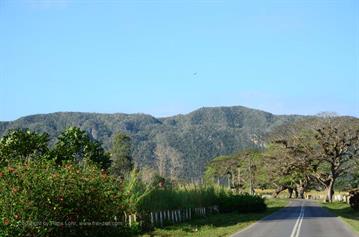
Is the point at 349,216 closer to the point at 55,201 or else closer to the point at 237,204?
the point at 237,204

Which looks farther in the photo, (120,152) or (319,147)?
(120,152)

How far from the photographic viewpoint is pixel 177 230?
90.7 ft

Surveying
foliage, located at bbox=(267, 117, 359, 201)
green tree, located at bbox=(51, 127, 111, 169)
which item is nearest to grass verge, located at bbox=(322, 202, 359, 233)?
foliage, located at bbox=(267, 117, 359, 201)

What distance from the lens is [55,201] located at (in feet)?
61.5

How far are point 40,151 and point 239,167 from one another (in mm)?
88478

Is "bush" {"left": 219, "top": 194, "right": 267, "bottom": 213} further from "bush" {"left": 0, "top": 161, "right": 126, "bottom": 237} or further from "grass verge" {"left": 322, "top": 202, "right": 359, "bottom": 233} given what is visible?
"bush" {"left": 0, "top": 161, "right": 126, "bottom": 237}

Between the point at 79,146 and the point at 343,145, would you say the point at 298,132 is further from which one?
the point at 79,146

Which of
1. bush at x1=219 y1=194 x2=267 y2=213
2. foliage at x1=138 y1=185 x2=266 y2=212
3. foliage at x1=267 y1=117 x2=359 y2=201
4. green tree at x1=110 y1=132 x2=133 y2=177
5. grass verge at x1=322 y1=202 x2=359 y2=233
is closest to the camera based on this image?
foliage at x1=138 y1=185 x2=266 y2=212

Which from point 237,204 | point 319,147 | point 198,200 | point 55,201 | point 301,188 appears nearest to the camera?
point 55,201

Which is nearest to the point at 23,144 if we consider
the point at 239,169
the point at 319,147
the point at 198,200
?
the point at 198,200

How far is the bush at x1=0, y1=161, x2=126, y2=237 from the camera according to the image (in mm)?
17312

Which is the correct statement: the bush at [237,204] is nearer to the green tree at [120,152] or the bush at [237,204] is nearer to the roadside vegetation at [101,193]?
the roadside vegetation at [101,193]

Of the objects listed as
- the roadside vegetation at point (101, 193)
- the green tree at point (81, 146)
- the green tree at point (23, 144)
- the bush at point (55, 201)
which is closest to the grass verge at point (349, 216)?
the roadside vegetation at point (101, 193)

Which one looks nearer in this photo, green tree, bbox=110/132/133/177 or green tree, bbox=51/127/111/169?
green tree, bbox=51/127/111/169
